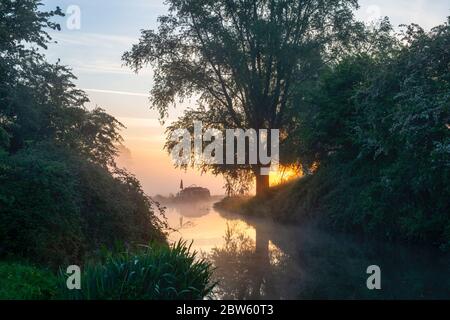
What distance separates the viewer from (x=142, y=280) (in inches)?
367

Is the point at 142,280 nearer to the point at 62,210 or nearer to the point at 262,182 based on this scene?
the point at 62,210

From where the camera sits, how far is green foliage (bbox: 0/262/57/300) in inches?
372

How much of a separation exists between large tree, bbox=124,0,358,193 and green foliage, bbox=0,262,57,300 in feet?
77.9

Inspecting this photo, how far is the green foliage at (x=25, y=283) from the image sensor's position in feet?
31.0

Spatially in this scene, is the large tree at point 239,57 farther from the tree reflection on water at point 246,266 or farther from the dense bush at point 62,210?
the dense bush at point 62,210

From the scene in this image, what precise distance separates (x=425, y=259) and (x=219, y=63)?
795 inches

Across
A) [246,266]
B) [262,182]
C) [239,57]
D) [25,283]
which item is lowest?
[246,266]

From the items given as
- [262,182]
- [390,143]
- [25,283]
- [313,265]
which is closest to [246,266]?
[313,265]

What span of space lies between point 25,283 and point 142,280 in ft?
7.60

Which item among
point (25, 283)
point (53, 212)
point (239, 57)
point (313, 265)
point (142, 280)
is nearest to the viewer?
point (142, 280)

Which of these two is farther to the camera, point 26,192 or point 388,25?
point 388,25

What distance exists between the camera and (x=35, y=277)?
1029cm
